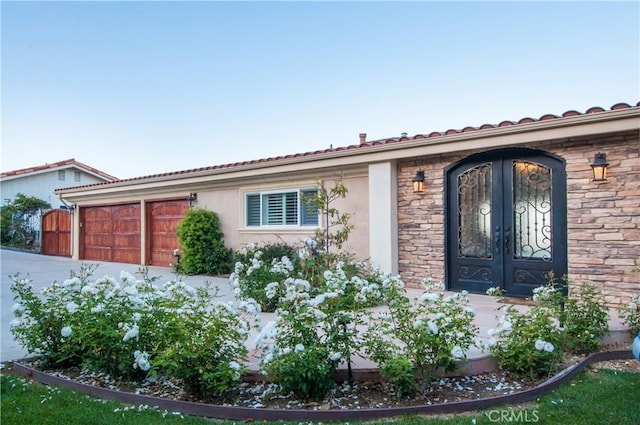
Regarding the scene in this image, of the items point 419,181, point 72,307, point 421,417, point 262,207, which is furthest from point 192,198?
point 421,417

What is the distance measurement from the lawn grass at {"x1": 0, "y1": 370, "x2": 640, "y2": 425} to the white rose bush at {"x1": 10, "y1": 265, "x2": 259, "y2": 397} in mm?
309

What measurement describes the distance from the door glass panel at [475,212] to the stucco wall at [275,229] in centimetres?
193

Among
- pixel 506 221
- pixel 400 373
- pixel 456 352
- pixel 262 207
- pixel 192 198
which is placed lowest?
pixel 400 373

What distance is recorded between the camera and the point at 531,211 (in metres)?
6.74

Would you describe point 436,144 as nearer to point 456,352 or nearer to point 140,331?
point 456,352

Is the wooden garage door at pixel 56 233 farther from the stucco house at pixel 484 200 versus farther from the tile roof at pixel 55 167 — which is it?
the stucco house at pixel 484 200

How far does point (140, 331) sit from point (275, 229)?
6.73 m

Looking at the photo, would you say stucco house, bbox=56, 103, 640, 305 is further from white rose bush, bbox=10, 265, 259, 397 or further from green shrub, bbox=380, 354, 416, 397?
white rose bush, bbox=10, 265, 259, 397

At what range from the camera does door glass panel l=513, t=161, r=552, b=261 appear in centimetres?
661

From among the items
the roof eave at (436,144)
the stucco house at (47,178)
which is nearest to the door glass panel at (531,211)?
the roof eave at (436,144)

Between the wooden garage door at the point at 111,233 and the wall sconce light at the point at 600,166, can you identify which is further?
the wooden garage door at the point at 111,233

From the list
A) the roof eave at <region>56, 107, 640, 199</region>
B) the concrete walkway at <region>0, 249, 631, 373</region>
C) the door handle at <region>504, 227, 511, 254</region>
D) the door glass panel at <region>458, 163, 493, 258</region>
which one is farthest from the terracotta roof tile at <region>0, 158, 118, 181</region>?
the door handle at <region>504, 227, 511, 254</region>

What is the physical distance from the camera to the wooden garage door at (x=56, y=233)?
56.2 feet

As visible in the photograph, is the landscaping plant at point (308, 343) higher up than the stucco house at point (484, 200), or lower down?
lower down
